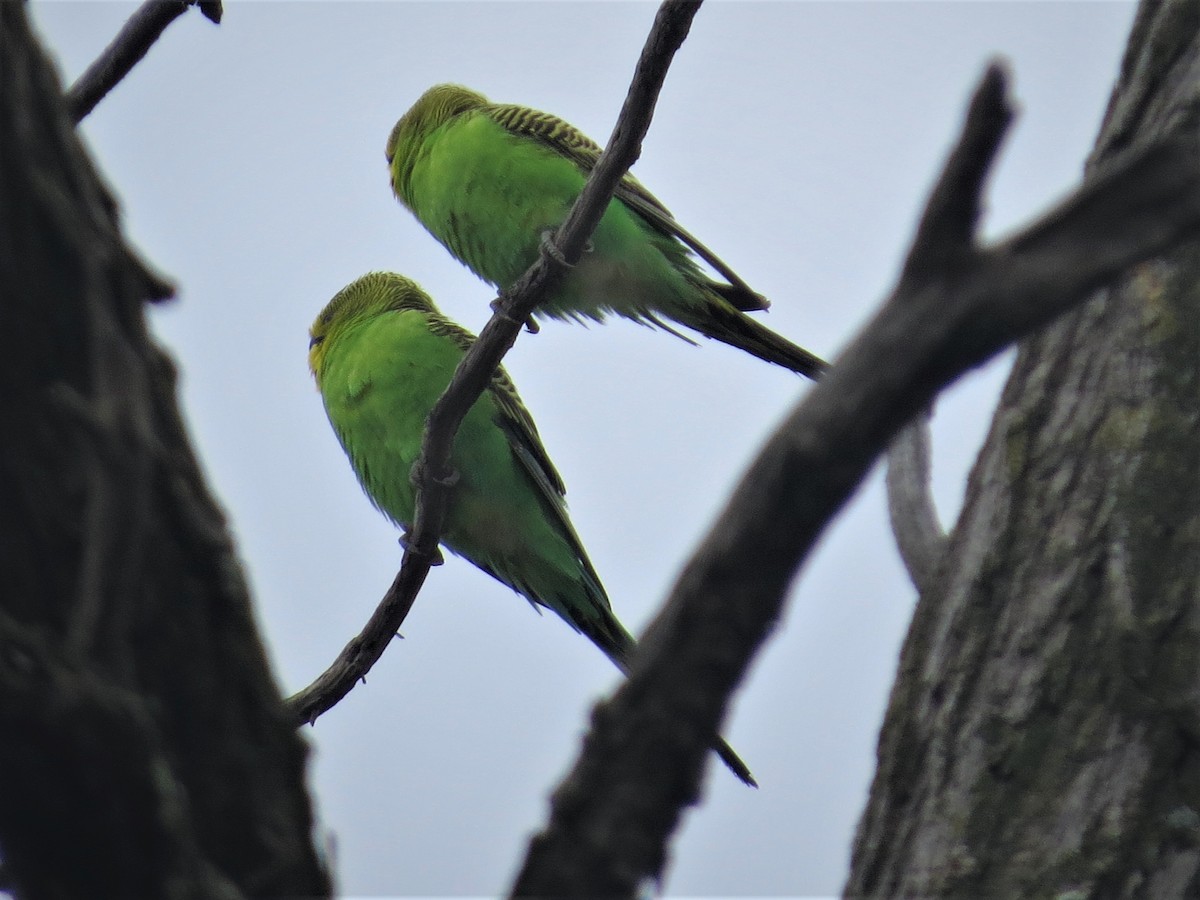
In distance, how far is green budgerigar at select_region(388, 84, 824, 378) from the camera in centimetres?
576

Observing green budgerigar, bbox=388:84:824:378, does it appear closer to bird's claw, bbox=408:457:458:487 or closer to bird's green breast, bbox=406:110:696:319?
bird's green breast, bbox=406:110:696:319

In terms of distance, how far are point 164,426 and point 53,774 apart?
1.82ft

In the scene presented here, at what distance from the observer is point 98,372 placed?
6.21 ft

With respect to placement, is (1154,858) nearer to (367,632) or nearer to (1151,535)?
(1151,535)

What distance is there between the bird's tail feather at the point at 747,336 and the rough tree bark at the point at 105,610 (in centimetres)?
389

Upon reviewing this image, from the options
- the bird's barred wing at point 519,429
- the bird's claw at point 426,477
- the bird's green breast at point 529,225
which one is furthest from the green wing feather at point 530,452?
the bird's claw at point 426,477

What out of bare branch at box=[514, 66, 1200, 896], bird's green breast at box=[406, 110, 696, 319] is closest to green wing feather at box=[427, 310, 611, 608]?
bird's green breast at box=[406, 110, 696, 319]

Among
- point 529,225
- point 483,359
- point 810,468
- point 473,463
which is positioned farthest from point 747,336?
point 810,468

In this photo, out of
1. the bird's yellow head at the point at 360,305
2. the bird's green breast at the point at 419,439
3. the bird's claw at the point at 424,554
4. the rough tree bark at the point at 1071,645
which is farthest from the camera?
the bird's yellow head at the point at 360,305

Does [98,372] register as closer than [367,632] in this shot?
Yes

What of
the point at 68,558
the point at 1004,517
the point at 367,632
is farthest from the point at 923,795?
the point at 367,632

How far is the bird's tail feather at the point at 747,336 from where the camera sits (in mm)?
5566

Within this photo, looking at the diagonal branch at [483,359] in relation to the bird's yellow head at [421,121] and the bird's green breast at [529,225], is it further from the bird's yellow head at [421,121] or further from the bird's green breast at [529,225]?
the bird's yellow head at [421,121]

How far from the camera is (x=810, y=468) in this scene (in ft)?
5.79
